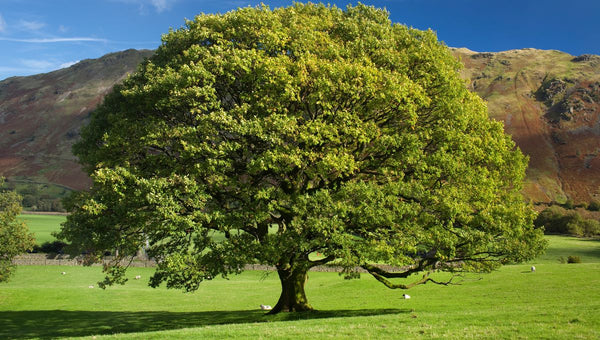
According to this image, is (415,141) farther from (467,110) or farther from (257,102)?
(257,102)

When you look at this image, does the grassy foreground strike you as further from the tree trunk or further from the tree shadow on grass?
the tree trunk

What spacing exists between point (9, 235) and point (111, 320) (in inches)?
674

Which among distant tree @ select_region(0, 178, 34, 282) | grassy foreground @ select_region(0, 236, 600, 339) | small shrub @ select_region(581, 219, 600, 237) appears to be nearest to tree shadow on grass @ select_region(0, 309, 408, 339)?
grassy foreground @ select_region(0, 236, 600, 339)

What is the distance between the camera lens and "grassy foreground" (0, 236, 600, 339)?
17.0 meters

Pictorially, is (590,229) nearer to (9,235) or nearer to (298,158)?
(298,158)

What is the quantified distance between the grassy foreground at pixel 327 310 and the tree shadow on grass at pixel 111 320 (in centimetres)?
8

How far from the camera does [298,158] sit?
20359mm

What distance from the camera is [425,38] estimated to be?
26.0m

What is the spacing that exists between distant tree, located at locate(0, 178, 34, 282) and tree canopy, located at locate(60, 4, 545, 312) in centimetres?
2279

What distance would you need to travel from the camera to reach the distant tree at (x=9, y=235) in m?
41.3

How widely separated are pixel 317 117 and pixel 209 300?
31741 mm

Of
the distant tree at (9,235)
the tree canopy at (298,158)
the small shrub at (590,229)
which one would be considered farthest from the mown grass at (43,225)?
the small shrub at (590,229)

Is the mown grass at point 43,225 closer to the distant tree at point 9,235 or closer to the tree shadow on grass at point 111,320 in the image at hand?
the distant tree at point 9,235

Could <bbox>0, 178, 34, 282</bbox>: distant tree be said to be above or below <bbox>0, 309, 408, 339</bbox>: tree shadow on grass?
above
